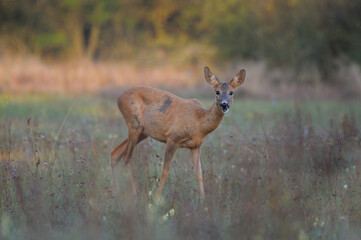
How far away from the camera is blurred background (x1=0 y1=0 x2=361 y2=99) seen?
18.3 meters

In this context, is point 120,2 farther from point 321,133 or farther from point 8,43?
point 321,133

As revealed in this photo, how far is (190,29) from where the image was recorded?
33812 mm

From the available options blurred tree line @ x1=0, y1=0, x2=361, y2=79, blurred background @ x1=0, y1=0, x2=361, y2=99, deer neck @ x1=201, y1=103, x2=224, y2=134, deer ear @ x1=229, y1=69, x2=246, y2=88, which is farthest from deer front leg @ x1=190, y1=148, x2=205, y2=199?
blurred tree line @ x1=0, y1=0, x2=361, y2=79

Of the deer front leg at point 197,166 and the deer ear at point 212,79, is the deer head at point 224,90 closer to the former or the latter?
the deer ear at point 212,79

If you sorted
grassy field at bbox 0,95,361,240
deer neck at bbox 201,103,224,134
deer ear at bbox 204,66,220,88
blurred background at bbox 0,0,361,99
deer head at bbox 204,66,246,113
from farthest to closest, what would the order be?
blurred background at bbox 0,0,361,99 → deer ear at bbox 204,66,220,88 → deer neck at bbox 201,103,224,134 → deer head at bbox 204,66,246,113 → grassy field at bbox 0,95,361,240

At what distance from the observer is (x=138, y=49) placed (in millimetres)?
31844

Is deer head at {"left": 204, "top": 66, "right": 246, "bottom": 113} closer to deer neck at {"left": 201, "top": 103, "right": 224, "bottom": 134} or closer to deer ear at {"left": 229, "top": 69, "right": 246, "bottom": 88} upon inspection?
deer ear at {"left": 229, "top": 69, "right": 246, "bottom": 88}

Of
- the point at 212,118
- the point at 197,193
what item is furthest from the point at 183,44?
the point at 197,193

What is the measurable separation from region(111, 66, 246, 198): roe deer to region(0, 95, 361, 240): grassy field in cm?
21

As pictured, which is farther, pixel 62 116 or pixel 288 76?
pixel 288 76

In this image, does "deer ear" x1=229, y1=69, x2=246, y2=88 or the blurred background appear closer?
"deer ear" x1=229, y1=69, x2=246, y2=88

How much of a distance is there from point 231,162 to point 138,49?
983 inches

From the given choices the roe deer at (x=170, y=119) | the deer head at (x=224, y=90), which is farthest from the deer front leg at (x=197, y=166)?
the deer head at (x=224, y=90)

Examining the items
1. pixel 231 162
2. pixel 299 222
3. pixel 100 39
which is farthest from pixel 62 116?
pixel 100 39
